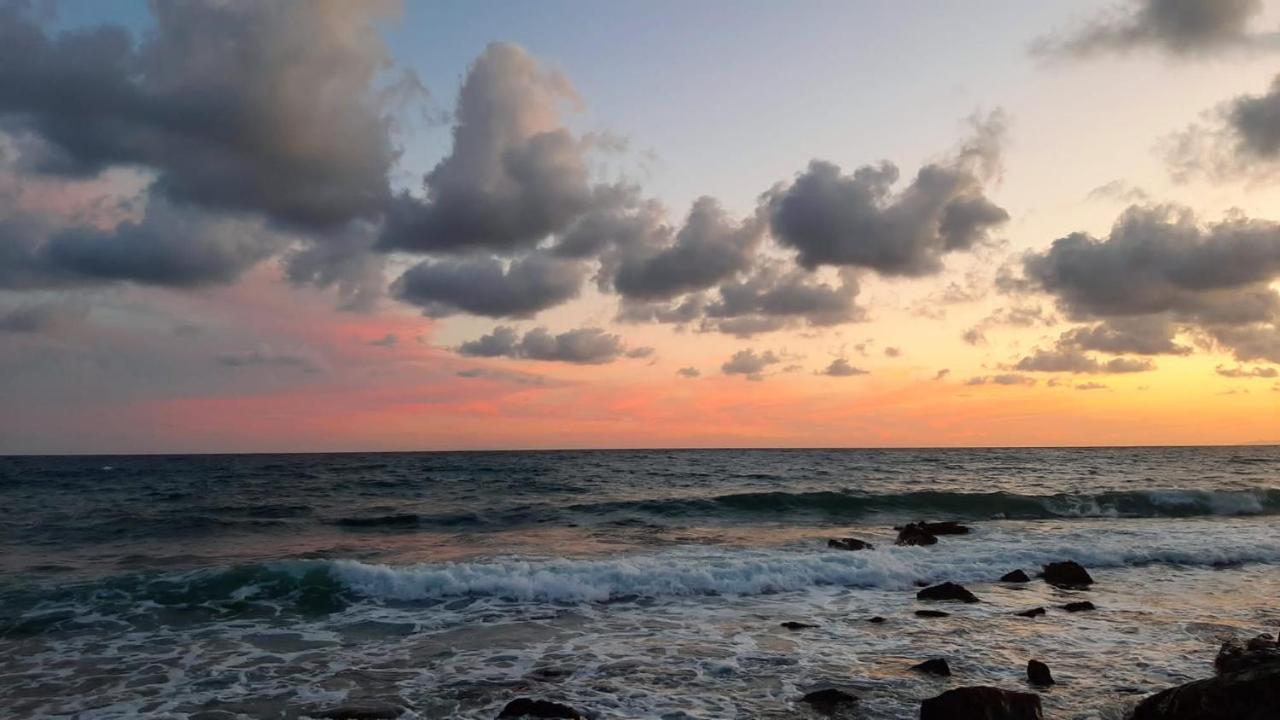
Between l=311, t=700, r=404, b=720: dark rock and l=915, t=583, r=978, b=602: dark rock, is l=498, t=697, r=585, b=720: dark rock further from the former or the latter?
l=915, t=583, r=978, b=602: dark rock

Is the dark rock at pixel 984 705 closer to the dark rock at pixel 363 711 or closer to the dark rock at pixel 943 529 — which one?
the dark rock at pixel 363 711

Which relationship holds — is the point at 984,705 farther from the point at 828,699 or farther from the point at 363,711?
the point at 363,711

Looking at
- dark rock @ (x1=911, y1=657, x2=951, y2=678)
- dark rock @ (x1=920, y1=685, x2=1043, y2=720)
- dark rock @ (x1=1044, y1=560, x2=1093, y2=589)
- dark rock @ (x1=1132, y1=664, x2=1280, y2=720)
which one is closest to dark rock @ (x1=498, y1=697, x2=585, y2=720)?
dark rock @ (x1=920, y1=685, x2=1043, y2=720)

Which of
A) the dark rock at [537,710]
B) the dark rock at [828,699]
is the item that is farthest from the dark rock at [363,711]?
the dark rock at [828,699]

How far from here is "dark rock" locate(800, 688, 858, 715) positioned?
10086 mm

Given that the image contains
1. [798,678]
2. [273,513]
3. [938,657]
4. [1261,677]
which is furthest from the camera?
[273,513]

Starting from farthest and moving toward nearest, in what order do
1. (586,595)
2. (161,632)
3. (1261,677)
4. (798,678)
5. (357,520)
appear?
1. (357,520)
2. (586,595)
3. (161,632)
4. (798,678)
5. (1261,677)

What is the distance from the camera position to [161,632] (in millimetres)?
15281

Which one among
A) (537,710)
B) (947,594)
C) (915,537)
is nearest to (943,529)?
(915,537)

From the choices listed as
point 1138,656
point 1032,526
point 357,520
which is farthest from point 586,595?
point 1032,526

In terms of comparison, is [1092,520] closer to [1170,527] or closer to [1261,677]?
[1170,527]

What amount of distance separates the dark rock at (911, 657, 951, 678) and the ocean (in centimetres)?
18

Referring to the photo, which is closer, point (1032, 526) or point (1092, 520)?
point (1032, 526)

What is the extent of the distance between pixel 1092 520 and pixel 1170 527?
5.06 metres
